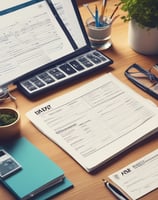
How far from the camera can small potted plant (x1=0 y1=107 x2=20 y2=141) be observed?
3.85 feet

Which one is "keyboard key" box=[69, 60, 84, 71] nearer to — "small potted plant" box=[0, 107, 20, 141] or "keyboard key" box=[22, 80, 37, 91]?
"keyboard key" box=[22, 80, 37, 91]

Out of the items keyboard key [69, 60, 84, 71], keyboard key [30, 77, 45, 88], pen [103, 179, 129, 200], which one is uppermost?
keyboard key [30, 77, 45, 88]

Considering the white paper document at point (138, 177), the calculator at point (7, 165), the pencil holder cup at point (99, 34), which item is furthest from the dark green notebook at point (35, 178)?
the pencil holder cup at point (99, 34)

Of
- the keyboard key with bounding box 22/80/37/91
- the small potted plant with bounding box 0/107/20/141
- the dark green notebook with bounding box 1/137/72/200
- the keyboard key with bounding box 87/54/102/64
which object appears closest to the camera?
the dark green notebook with bounding box 1/137/72/200

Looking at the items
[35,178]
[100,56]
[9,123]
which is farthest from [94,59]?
[35,178]

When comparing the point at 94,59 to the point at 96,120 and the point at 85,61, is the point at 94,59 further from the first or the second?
the point at 96,120

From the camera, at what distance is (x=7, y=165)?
111 cm

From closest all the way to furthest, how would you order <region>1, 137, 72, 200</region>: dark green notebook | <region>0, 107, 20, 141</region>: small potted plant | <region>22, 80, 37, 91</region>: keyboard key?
<region>1, 137, 72, 200</region>: dark green notebook
<region>0, 107, 20, 141</region>: small potted plant
<region>22, 80, 37, 91</region>: keyboard key

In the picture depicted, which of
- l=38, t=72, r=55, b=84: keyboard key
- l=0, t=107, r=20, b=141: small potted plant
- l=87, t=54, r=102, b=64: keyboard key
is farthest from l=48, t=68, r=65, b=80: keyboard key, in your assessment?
l=0, t=107, r=20, b=141: small potted plant

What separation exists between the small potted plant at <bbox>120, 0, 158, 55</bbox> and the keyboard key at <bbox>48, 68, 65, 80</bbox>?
0.88ft

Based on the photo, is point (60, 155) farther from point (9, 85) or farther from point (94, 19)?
point (94, 19)

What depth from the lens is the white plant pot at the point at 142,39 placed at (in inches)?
58.1

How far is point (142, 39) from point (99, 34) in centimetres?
14

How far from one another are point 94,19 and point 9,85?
0.39 m
